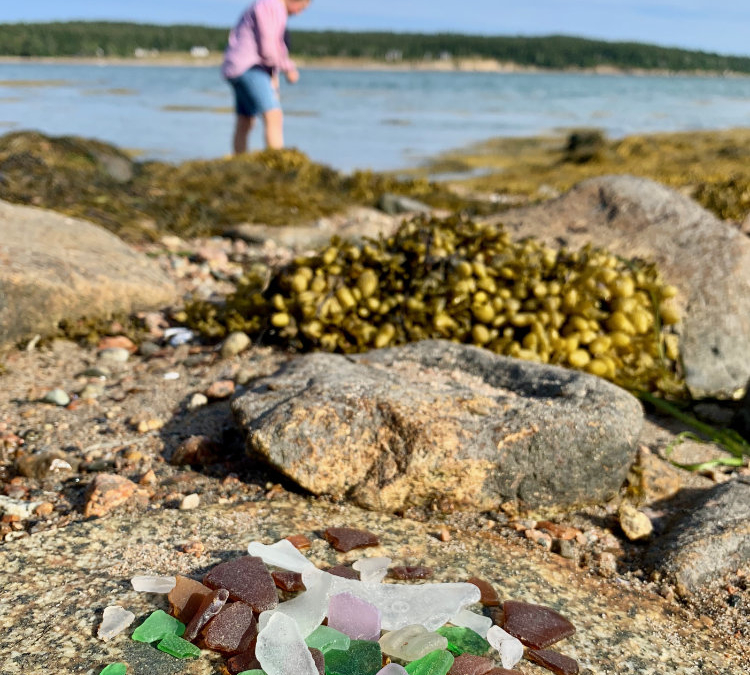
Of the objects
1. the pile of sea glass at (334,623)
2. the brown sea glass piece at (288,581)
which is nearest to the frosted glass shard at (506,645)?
the pile of sea glass at (334,623)

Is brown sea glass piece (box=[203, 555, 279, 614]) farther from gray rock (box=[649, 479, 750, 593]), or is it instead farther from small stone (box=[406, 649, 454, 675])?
gray rock (box=[649, 479, 750, 593])

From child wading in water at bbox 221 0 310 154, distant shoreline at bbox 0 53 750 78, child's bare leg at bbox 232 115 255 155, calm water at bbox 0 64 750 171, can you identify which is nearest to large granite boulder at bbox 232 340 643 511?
child wading in water at bbox 221 0 310 154

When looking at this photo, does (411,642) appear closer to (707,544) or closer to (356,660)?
(356,660)

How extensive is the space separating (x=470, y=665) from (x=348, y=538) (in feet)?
1.95

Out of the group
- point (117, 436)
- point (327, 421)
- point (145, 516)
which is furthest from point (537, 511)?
point (117, 436)

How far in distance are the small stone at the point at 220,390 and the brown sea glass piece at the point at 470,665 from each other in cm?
185

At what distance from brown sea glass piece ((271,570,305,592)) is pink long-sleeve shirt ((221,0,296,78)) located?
8.66 meters

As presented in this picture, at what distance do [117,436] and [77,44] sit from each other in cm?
9508

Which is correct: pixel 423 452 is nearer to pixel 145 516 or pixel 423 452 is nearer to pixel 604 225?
pixel 145 516

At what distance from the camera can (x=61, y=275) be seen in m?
3.97

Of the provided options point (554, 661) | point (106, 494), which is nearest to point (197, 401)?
point (106, 494)

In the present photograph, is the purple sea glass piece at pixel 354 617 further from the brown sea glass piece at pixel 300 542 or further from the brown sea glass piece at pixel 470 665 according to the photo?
the brown sea glass piece at pixel 300 542

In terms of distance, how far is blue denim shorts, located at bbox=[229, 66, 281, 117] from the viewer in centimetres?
945

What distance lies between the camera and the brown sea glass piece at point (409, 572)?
76.0 inches
